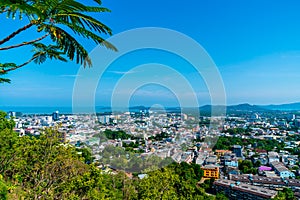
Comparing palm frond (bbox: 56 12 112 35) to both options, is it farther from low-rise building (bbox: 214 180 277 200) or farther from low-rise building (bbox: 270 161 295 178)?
low-rise building (bbox: 270 161 295 178)

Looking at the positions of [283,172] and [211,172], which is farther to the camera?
[283,172]

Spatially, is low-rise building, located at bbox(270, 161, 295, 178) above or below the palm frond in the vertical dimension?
below

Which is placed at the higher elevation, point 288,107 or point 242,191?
point 288,107

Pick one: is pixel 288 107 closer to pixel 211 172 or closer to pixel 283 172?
pixel 283 172

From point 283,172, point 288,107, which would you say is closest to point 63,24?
point 283,172

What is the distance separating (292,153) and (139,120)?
590 inches

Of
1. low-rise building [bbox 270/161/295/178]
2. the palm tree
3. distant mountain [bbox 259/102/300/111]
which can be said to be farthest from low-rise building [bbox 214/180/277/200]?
distant mountain [bbox 259/102/300/111]

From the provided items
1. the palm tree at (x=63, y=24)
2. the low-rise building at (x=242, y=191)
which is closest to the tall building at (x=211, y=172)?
the low-rise building at (x=242, y=191)

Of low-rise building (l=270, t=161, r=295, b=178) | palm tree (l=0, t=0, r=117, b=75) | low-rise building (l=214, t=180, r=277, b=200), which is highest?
palm tree (l=0, t=0, r=117, b=75)

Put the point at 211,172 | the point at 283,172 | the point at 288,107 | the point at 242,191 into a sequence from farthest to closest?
1. the point at 288,107
2. the point at 283,172
3. the point at 211,172
4. the point at 242,191

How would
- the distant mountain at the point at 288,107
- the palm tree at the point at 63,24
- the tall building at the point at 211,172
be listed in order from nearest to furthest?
1. the palm tree at the point at 63,24
2. the tall building at the point at 211,172
3. the distant mountain at the point at 288,107

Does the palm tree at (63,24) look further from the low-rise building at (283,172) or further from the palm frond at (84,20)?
the low-rise building at (283,172)

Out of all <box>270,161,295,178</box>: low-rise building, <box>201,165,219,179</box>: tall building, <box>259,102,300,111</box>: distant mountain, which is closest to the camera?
<box>201,165,219,179</box>: tall building

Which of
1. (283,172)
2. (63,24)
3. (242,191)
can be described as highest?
(63,24)
